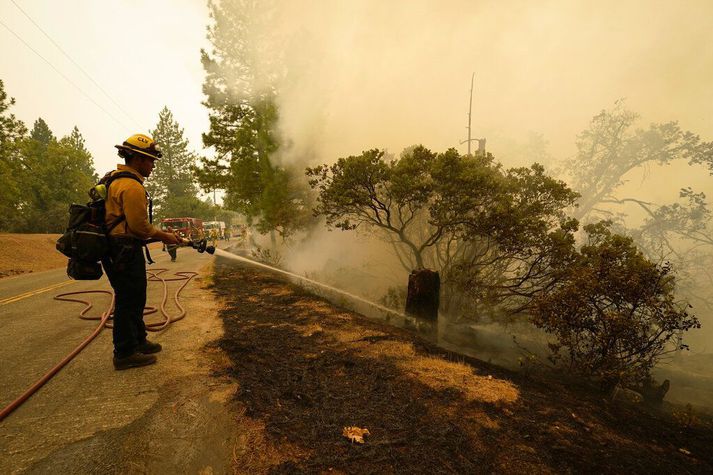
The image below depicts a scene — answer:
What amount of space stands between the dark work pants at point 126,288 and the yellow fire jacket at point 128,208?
142mm

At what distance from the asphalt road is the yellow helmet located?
7.60 feet

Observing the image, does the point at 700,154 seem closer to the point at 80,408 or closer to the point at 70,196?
the point at 80,408

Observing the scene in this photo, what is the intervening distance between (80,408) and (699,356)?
2093 centimetres

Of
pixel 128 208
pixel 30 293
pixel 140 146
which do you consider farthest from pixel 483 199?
pixel 30 293

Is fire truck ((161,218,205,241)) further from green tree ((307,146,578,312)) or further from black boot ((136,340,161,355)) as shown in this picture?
black boot ((136,340,161,355))

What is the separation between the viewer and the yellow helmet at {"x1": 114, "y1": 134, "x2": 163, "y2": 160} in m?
3.24

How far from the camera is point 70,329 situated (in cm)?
469

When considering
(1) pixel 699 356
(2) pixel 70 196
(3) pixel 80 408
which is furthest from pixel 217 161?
(1) pixel 699 356

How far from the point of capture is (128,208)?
309 centimetres

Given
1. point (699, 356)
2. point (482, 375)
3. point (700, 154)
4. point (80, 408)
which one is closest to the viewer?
point (80, 408)

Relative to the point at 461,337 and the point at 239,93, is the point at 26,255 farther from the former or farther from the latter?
the point at 461,337

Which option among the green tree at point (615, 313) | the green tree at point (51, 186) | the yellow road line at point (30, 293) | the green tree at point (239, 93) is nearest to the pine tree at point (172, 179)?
the green tree at point (51, 186)

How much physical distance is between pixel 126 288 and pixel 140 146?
150 cm

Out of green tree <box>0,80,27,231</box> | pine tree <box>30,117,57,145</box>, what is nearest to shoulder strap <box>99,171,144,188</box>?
green tree <box>0,80,27,231</box>
